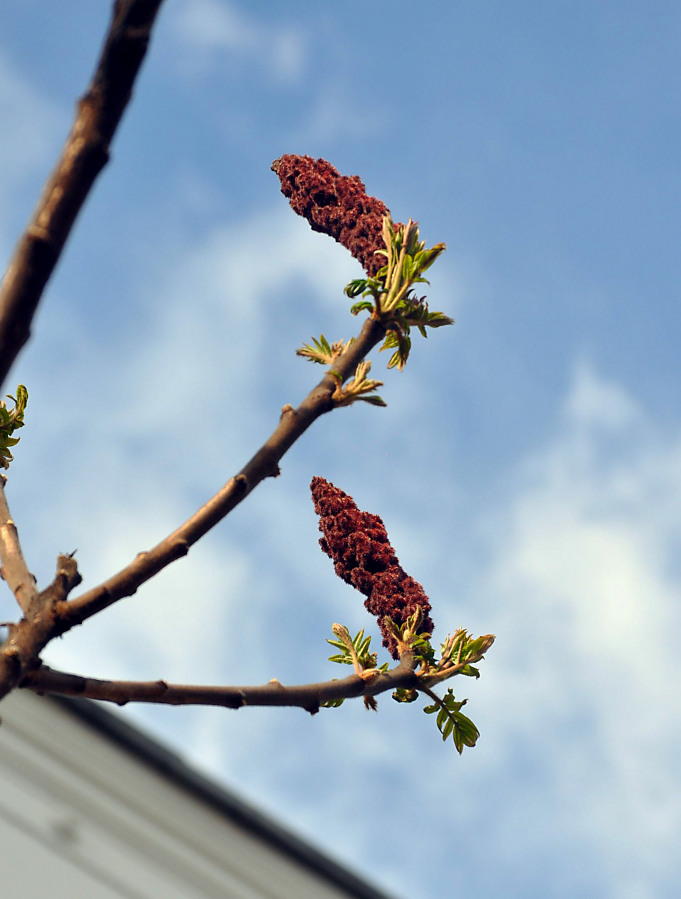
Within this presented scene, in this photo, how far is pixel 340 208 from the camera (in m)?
4.09

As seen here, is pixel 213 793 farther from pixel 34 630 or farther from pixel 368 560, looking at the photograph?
pixel 34 630

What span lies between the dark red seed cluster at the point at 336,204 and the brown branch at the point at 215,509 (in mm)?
661

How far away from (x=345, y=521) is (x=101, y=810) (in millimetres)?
4715

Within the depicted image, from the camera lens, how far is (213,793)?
797 centimetres

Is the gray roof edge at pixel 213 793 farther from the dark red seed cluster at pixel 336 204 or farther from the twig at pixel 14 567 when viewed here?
the dark red seed cluster at pixel 336 204

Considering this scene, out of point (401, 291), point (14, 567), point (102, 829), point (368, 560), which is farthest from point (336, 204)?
point (102, 829)

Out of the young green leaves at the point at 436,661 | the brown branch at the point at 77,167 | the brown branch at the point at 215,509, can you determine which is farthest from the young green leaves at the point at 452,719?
the brown branch at the point at 77,167

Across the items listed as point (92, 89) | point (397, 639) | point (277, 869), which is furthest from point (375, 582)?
point (277, 869)

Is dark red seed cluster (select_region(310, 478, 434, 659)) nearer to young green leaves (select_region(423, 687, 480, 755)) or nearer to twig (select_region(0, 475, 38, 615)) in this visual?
young green leaves (select_region(423, 687, 480, 755))

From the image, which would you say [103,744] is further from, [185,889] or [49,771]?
[185,889]

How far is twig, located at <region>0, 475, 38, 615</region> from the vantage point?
10.7ft

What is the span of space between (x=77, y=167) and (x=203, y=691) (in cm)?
182

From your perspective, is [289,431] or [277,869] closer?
[289,431]

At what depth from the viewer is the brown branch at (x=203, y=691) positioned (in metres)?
3.01
